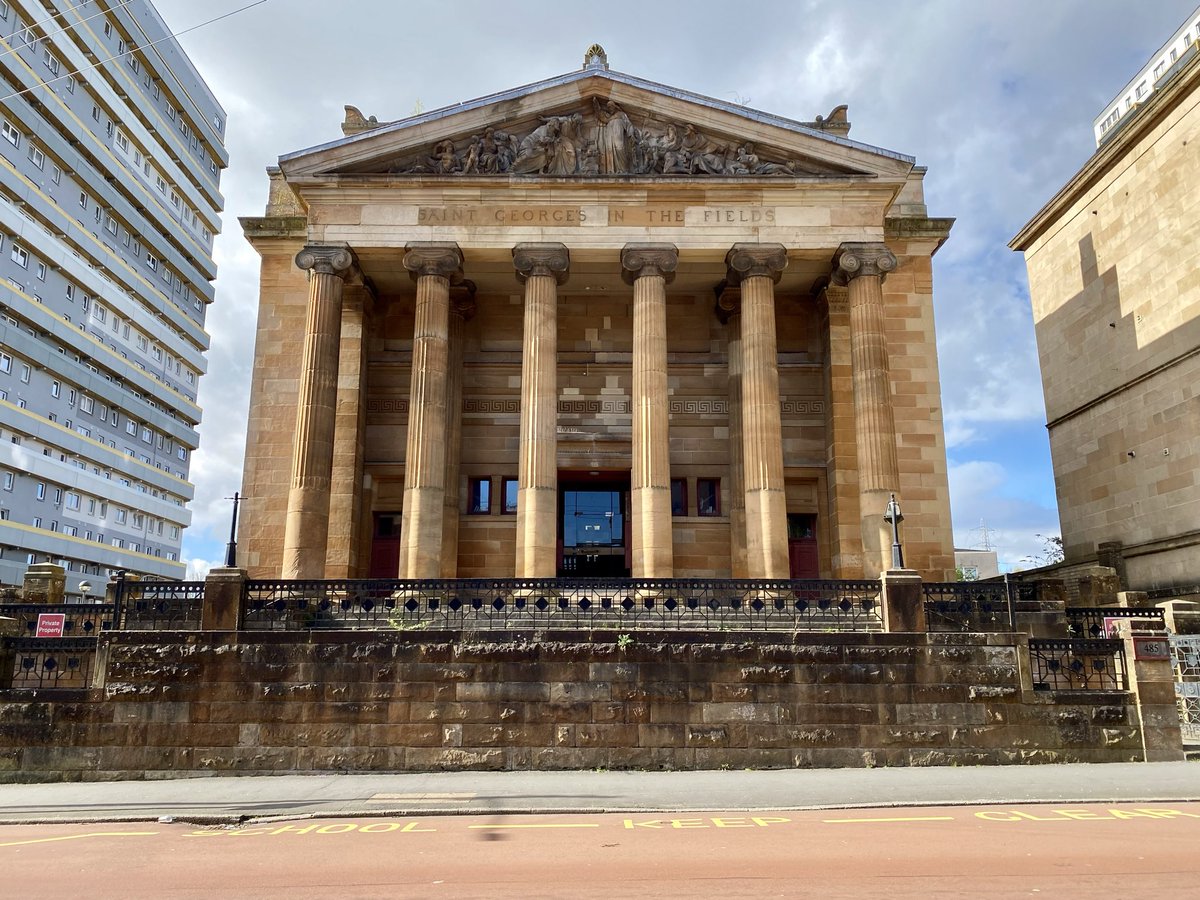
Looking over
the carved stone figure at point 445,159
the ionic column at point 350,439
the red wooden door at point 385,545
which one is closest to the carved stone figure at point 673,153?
the carved stone figure at point 445,159

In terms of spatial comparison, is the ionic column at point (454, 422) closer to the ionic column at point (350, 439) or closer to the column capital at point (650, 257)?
the ionic column at point (350, 439)

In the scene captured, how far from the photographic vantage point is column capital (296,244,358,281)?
24.6 m

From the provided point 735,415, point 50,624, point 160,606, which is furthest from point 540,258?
point 50,624

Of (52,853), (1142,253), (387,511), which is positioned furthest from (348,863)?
(1142,253)

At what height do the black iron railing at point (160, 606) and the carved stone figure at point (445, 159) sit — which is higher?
the carved stone figure at point (445, 159)

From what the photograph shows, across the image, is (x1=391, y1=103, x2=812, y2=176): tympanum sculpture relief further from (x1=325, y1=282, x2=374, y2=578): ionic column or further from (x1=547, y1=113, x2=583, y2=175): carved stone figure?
(x1=325, y1=282, x2=374, y2=578): ionic column

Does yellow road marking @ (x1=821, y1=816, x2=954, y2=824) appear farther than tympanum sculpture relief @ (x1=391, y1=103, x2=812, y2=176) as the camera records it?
No

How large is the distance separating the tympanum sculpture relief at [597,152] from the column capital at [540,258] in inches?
85.3

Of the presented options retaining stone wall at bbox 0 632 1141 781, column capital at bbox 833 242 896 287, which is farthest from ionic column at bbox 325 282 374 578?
column capital at bbox 833 242 896 287

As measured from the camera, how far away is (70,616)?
17562 millimetres

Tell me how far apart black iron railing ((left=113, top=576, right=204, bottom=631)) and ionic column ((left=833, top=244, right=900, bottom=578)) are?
52.3ft

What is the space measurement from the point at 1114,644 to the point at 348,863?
46.4 feet

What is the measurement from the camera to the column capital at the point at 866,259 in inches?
968

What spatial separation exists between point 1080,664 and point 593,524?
15519 mm
